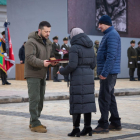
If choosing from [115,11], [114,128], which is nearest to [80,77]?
[114,128]

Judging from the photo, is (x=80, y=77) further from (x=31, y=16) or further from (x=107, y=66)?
(x=31, y=16)

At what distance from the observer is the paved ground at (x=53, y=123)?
242 inches

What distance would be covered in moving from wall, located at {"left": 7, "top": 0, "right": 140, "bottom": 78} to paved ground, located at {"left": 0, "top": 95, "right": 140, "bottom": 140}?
12.0m

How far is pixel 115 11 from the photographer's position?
82.5 feet

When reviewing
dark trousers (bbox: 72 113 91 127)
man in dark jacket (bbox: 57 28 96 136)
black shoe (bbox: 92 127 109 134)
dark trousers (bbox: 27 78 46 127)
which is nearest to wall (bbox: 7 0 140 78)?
dark trousers (bbox: 27 78 46 127)

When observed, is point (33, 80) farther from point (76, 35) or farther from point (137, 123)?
point (137, 123)

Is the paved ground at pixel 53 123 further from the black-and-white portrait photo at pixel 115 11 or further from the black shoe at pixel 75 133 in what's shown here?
the black-and-white portrait photo at pixel 115 11

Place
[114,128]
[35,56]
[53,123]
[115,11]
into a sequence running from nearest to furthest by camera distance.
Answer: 1. [35,56]
2. [114,128]
3. [53,123]
4. [115,11]

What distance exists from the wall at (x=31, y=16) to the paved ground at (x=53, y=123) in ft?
39.4

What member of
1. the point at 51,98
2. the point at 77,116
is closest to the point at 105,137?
the point at 77,116

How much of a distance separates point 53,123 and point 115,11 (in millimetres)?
18513

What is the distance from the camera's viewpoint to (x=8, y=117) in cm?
834

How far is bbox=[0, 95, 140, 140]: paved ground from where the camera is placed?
20.2 ft

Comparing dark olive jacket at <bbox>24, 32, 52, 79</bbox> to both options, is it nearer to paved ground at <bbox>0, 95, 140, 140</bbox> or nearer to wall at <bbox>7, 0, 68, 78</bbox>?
paved ground at <bbox>0, 95, 140, 140</bbox>
